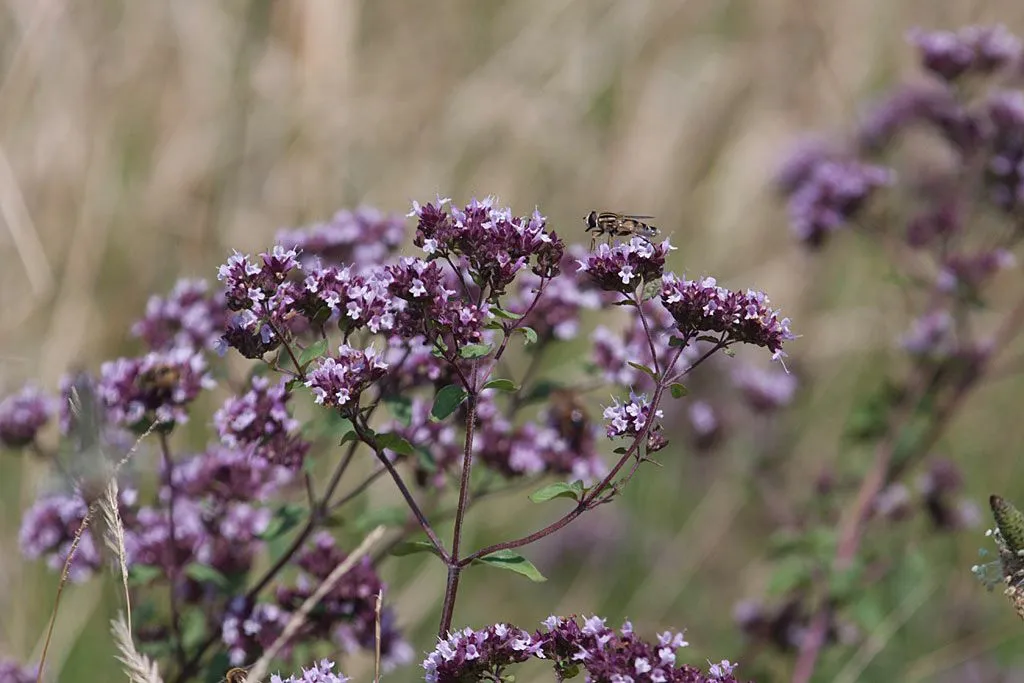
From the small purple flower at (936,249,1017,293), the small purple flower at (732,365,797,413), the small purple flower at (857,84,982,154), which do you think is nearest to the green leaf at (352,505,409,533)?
the small purple flower at (732,365,797,413)

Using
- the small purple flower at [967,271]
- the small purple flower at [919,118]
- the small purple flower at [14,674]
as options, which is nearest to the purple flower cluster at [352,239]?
the small purple flower at [14,674]

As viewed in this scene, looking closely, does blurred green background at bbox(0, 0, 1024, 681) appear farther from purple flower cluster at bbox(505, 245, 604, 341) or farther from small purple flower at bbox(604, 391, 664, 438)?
small purple flower at bbox(604, 391, 664, 438)

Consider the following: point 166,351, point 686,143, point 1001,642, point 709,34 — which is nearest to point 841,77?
point 686,143

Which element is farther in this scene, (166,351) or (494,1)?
(494,1)

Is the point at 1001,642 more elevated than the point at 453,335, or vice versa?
the point at 1001,642

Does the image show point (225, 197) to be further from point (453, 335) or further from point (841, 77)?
point (841, 77)

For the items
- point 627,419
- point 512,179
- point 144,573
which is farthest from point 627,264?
point 512,179
